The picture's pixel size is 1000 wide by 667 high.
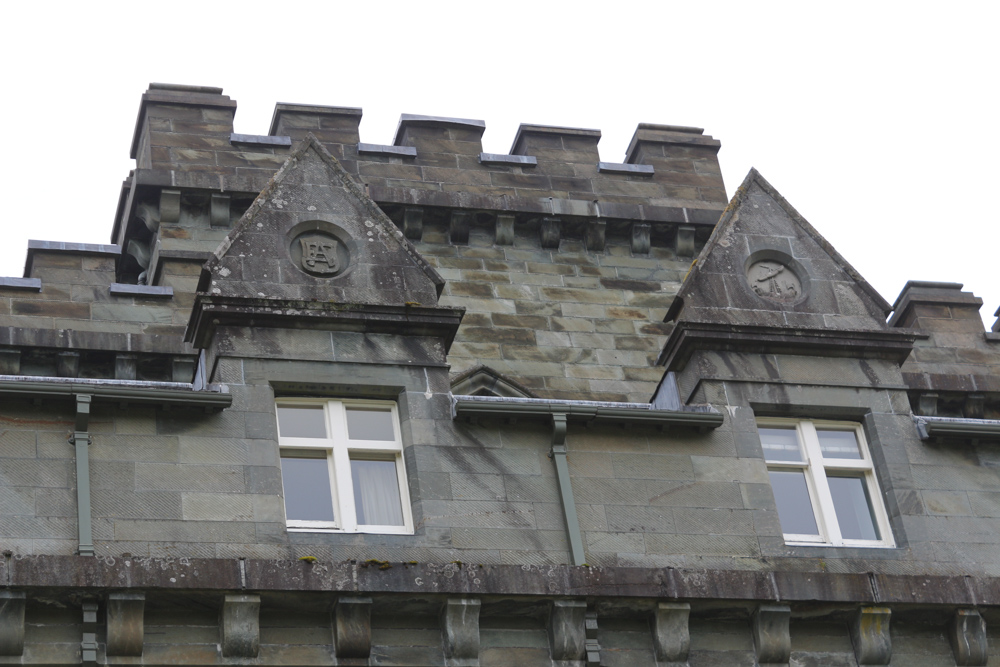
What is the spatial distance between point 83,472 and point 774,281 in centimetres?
728

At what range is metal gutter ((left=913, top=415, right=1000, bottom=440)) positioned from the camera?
17438mm

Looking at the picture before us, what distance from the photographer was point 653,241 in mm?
23125

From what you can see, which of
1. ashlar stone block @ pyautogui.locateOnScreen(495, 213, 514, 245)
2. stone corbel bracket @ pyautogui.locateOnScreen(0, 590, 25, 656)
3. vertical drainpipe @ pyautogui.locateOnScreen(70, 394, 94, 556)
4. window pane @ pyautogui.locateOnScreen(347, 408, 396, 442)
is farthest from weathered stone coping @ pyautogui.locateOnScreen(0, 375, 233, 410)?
ashlar stone block @ pyautogui.locateOnScreen(495, 213, 514, 245)

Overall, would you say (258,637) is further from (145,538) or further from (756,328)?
(756,328)

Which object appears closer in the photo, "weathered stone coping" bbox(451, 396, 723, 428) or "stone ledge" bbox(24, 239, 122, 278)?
"weathered stone coping" bbox(451, 396, 723, 428)

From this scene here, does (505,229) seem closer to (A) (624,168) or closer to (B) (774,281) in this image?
(A) (624,168)

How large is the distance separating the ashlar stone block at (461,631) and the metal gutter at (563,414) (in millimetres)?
1475

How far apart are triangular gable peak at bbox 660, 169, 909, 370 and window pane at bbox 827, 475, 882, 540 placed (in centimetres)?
140

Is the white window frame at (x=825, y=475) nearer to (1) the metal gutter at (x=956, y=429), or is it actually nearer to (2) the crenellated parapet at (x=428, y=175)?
(1) the metal gutter at (x=956, y=429)

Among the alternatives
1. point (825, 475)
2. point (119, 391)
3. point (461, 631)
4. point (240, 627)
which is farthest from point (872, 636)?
point (119, 391)

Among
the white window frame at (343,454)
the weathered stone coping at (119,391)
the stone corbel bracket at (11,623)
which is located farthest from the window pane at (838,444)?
the stone corbel bracket at (11,623)

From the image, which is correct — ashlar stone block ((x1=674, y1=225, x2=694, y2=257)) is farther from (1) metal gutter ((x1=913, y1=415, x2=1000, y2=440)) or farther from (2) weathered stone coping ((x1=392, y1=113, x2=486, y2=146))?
(1) metal gutter ((x1=913, y1=415, x2=1000, y2=440))

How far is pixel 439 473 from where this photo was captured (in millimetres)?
15969

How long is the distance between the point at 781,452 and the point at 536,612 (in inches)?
134
